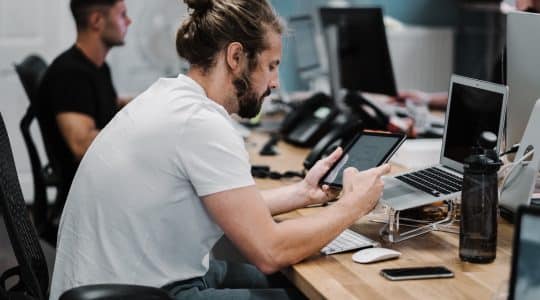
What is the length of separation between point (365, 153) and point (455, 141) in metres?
0.24

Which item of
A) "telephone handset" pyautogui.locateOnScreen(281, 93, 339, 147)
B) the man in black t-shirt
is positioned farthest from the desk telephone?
the man in black t-shirt

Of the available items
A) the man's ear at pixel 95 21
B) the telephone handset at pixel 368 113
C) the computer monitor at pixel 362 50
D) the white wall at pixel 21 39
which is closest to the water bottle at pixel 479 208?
the telephone handset at pixel 368 113

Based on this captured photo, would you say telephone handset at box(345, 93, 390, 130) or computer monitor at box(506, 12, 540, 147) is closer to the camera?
computer monitor at box(506, 12, 540, 147)

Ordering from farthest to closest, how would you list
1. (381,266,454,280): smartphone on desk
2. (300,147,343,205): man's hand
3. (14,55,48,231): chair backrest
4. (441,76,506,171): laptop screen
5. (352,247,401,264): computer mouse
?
1. (14,55,48,231): chair backrest
2. (300,147,343,205): man's hand
3. (441,76,506,171): laptop screen
4. (352,247,401,264): computer mouse
5. (381,266,454,280): smartphone on desk

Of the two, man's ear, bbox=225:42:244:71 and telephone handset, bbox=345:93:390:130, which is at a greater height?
man's ear, bbox=225:42:244:71

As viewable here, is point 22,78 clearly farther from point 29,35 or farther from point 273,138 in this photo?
point 29,35

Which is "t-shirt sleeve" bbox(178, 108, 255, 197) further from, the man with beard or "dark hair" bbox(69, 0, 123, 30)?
"dark hair" bbox(69, 0, 123, 30)

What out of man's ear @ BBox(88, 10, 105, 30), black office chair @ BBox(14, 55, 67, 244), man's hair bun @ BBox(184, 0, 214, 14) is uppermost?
man's hair bun @ BBox(184, 0, 214, 14)

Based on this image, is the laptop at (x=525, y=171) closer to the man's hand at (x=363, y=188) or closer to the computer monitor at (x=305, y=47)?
the man's hand at (x=363, y=188)

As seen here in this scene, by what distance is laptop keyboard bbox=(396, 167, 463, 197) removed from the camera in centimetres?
213

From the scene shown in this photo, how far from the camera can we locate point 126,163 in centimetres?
193

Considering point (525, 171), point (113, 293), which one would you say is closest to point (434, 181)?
point (525, 171)

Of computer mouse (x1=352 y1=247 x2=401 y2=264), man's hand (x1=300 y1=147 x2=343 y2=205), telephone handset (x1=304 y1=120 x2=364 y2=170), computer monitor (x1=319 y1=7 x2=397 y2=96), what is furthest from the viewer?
computer monitor (x1=319 y1=7 x2=397 y2=96)

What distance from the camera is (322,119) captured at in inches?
134
